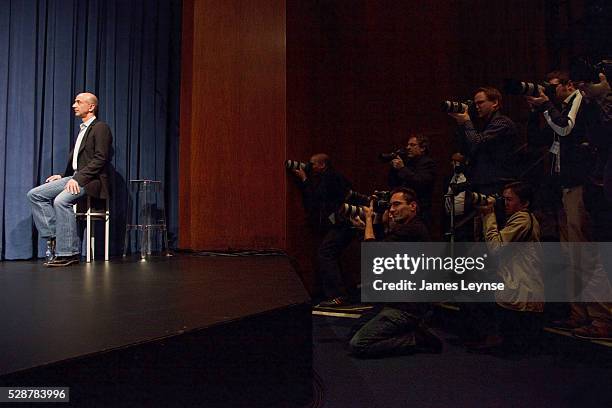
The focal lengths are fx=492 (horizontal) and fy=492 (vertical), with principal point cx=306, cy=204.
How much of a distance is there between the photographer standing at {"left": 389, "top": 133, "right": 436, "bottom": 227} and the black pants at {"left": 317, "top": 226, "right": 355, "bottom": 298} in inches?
18.4

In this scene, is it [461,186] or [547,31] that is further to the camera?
[547,31]

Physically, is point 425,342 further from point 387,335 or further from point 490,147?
point 490,147

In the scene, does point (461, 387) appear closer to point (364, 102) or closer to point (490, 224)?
point (490, 224)

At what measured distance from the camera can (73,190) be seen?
2.62m

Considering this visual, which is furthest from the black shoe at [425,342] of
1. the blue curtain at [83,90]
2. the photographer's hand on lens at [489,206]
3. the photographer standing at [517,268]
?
the blue curtain at [83,90]

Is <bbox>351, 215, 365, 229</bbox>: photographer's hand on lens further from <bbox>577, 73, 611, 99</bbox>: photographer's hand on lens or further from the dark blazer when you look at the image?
the dark blazer

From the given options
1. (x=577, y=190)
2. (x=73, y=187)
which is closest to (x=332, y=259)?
(x=577, y=190)

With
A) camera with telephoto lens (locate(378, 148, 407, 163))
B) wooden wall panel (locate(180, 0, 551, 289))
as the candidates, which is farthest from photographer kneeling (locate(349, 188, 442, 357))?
wooden wall panel (locate(180, 0, 551, 289))

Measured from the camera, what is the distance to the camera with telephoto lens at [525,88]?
6.32 feet

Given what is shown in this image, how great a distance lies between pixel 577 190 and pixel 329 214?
4.62 feet

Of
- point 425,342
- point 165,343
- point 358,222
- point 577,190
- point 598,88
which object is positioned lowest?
point 425,342

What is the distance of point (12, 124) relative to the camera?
10.4ft

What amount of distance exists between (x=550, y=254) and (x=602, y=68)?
2.77 feet

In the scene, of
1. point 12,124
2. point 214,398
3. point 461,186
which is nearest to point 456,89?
point 461,186
